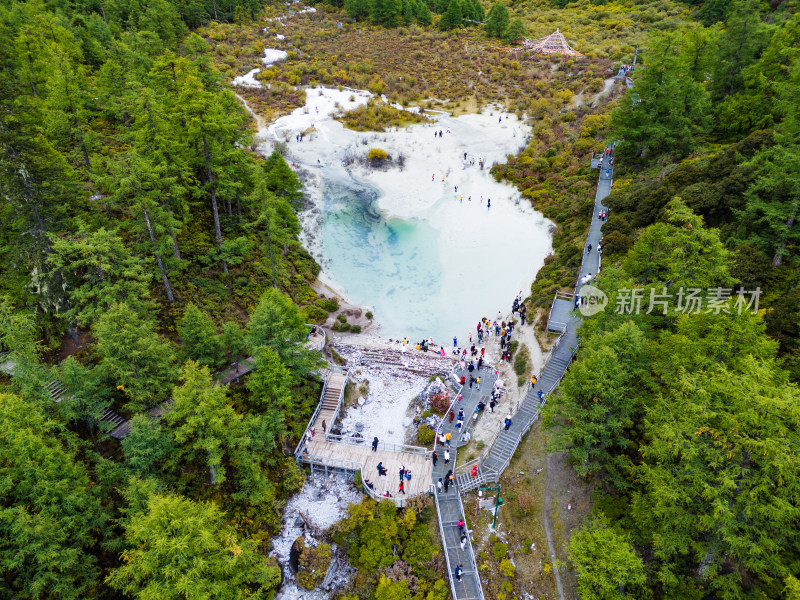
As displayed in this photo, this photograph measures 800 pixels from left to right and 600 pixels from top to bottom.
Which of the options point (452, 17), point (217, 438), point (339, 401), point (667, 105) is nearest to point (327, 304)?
point (339, 401)

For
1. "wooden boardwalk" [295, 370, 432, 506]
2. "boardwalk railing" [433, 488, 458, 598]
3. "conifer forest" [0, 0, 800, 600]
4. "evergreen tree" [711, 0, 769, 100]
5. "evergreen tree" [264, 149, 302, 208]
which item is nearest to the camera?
"conifer forest" [0, 0, 800, 600]

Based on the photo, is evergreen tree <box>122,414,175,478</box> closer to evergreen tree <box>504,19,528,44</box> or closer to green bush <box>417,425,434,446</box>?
green bush <box>417,425,434,446</box>

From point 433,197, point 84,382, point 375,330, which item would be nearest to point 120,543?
point 84,382

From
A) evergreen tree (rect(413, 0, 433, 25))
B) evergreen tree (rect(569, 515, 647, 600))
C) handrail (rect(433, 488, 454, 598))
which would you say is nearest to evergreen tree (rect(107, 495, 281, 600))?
handrail (rect(433, 488, 454, 598))

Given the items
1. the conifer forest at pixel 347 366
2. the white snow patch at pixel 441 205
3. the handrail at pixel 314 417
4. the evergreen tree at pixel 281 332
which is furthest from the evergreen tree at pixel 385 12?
the handrail at pixel 314 417

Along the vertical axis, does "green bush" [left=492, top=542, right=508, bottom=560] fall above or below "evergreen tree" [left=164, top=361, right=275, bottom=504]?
below

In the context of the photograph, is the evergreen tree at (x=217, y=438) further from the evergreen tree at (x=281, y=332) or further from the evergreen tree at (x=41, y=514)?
the evergreen tree at (x=41, y=514)

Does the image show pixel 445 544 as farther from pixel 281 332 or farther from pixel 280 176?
pixel 280 176
